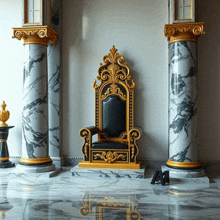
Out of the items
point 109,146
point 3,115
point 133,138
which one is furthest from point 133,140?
point 3,115

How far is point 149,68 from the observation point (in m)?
5.86

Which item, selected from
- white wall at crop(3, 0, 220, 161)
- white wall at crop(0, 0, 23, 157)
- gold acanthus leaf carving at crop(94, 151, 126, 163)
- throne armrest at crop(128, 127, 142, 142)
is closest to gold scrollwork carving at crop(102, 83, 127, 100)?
white wall at crop(3, 0, 220, 161)

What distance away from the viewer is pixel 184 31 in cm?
491

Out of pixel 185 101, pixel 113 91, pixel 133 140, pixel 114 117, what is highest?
pixel 113 91

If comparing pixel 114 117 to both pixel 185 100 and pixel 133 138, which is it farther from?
pixel 185 100

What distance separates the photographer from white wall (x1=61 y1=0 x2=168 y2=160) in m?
5.83

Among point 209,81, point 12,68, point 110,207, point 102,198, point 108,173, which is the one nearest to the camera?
point 110,207

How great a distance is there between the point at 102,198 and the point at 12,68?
3.62 metres

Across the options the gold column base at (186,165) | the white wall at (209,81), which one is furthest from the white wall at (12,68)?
the white wall at (209,81)

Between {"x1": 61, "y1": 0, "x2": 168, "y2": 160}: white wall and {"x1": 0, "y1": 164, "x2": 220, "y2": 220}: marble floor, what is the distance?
929 millimetres

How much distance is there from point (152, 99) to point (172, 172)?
150 cm

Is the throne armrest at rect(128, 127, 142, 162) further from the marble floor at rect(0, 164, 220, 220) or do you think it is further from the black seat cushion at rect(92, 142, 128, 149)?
the marble floor at rect(0, 164, 220, 220)

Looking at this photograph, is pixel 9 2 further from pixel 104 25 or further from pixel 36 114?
pixel 36 114

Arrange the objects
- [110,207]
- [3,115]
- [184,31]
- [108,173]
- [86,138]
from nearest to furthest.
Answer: [110,207] < [184,31] < [108,173] < [86,138] < [3,115]
